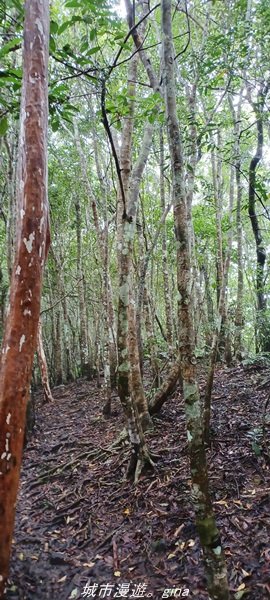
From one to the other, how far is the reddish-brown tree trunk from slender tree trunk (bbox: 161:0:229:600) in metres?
1.07

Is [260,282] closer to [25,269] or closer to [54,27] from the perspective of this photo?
[54,27]

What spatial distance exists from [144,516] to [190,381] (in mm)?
2639

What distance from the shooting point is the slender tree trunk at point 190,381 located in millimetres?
2639

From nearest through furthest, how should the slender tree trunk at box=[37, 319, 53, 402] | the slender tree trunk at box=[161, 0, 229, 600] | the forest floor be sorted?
the slender tree trunk at box=[161, 0, 229, 600] < the forest floor < the slender tree trunk at box=[37, 319, 53, 402]

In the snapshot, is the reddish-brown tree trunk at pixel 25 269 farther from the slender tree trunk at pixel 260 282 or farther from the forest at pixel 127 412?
the slender tree trunk at pixel 260 282

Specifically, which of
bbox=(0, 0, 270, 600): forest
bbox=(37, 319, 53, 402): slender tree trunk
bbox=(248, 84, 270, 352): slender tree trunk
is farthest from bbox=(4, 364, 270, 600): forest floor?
bbox=(37, 319, 53, 402): slender tree trunk

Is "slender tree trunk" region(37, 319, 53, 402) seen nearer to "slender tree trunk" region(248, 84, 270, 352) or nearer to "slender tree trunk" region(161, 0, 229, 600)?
"slender tree trunk" region(248, 84, 270, 352)

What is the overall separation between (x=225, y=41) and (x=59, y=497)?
7117mm

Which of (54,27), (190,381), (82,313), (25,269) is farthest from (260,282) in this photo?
(25,269)

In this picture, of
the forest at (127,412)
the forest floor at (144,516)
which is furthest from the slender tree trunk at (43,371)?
the forest floor at (144,516)

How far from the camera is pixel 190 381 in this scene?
279 centimetres

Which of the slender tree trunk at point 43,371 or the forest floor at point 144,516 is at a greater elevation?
the slender tree trunk at point 43,371

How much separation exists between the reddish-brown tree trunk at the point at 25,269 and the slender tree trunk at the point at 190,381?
3.51ft

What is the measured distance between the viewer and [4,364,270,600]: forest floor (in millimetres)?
3549
